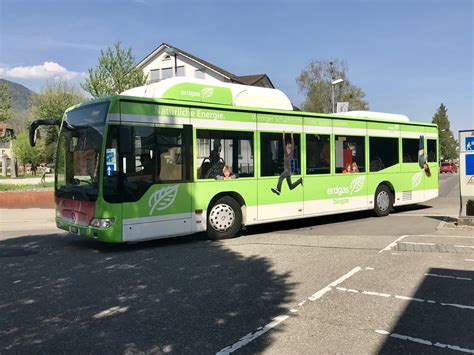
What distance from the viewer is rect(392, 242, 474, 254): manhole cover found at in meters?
7.93

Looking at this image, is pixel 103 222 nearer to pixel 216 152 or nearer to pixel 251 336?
pixel 216 152

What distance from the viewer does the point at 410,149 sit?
1416cm

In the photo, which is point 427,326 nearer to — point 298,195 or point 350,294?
point 350,294

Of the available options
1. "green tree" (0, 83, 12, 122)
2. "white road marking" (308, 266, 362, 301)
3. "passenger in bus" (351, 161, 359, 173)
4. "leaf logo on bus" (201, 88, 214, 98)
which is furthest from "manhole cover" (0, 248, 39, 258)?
"green tree" (0, 83, 12, 122)

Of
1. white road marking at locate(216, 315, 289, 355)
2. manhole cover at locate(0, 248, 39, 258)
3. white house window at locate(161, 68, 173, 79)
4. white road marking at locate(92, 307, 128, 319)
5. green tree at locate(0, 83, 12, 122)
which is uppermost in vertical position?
white house window at locate(161, 68, 173, 79)

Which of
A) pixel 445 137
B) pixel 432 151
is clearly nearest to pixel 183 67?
pixel 432 151

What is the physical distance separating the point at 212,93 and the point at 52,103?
102ft

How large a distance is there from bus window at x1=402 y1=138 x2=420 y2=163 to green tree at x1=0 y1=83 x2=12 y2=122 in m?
21.7

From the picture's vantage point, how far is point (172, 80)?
9.25 meters

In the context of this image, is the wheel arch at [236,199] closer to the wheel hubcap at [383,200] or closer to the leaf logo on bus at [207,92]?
the leaf logo on bus at [207,92]

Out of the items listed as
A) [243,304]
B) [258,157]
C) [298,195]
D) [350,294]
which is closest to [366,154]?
[298,195]

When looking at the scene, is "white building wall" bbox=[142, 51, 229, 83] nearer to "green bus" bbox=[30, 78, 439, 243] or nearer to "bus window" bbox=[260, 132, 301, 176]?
"green bus" bbox=[30, 78, 439, 243]

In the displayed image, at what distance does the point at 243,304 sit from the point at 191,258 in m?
2.76

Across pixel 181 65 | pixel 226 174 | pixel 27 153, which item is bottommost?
pixel 226 174
